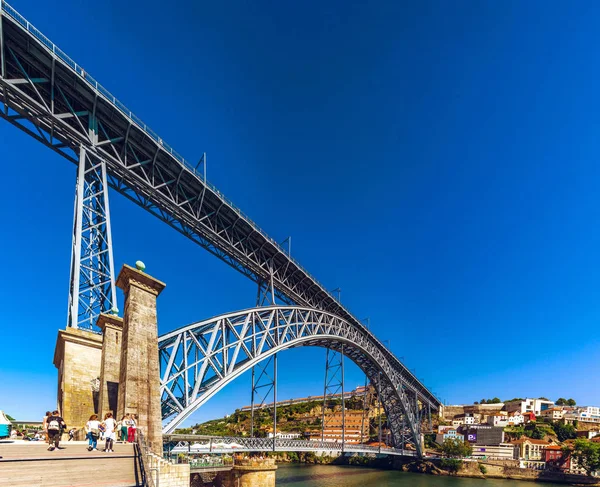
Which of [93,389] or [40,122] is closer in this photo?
[93,389]

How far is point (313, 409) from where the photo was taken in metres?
101

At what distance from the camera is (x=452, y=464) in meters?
50.2

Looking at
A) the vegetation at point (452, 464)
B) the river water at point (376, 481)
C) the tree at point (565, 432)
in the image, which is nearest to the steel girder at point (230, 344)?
the river water at point (376, 481)

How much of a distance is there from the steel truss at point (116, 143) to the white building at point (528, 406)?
3435 inches

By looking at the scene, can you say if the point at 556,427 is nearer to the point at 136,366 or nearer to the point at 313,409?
the point at 313,409

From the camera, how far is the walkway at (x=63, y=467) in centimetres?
641

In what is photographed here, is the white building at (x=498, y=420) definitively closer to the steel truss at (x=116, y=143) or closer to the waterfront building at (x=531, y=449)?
the waterfront building at (x=531, y=449)

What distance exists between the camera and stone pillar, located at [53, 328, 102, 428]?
11570 millimetres

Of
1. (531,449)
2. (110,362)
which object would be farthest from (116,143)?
(531,449)

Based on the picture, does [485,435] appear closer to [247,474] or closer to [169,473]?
[247,474]

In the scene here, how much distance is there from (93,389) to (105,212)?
6.48 metres

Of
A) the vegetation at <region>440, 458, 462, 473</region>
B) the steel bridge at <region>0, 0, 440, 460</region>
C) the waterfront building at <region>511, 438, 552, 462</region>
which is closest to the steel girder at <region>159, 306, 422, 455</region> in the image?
the steel bridge at <region>0, 0, 440, 460</region>

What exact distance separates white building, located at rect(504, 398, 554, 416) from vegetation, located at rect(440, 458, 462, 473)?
155ft

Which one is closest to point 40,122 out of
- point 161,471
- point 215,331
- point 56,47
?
point 56,47
